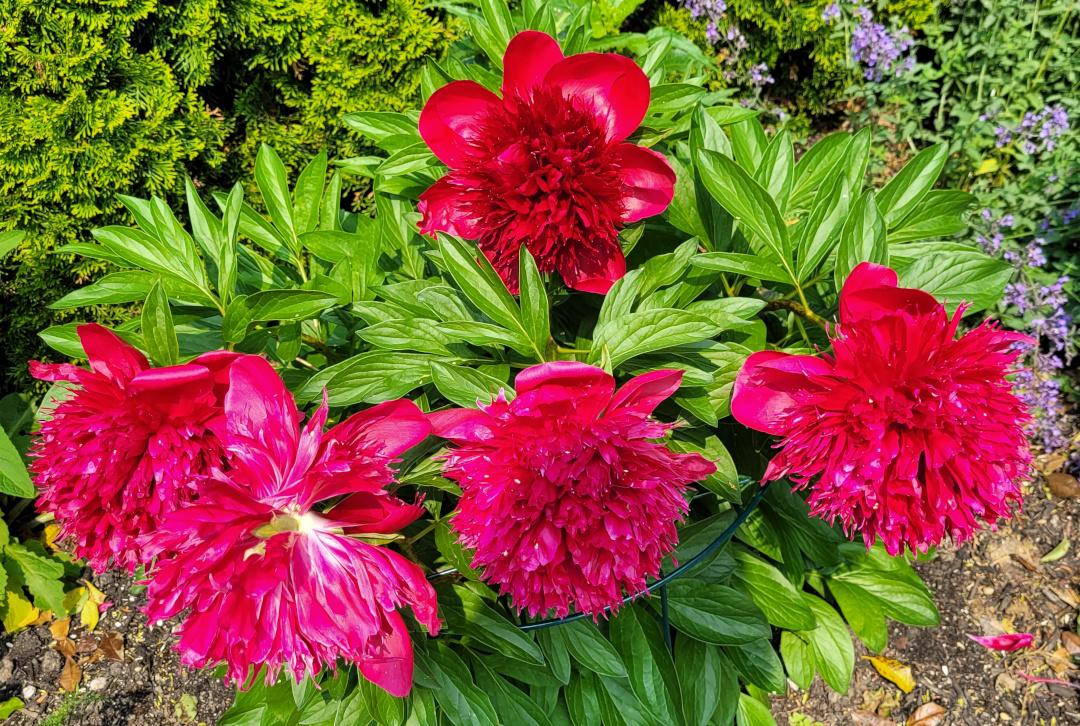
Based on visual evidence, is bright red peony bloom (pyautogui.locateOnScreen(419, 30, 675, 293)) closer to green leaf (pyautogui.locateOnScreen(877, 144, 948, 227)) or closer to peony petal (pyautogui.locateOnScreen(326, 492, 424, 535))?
peony petal (pyautogui.locateOnScreen(326, 492, 424, 535))

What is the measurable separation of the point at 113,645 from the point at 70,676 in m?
0.14

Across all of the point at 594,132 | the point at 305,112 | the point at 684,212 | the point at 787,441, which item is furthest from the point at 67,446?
the point at 305,112

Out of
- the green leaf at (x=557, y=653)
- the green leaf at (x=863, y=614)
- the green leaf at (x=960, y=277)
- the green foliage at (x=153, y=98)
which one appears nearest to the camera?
the green leaf at (x=960, y=277)

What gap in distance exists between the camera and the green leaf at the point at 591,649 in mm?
1434

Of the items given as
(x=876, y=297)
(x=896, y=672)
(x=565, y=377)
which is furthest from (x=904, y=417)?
(x=896, y=672)

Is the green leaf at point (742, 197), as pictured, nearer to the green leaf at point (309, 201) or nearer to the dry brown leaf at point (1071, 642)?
the green leaf at point (309, 201)

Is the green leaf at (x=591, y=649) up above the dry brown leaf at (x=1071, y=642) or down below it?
above

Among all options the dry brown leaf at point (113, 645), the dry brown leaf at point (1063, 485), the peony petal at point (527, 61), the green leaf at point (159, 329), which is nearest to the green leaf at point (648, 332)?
the peony petal at point (527, 61)

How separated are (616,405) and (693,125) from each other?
0.72 m

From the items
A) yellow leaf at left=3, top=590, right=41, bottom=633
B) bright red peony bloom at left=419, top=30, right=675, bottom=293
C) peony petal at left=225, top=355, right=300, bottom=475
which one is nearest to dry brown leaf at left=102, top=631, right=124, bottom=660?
yellow leaf at left=3, top=590, right=41, bottom=633

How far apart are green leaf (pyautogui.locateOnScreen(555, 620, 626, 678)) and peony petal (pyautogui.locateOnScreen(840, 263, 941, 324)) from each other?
79cm

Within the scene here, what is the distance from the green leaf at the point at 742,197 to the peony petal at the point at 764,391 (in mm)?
326

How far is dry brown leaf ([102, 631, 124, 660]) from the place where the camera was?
2373 mm

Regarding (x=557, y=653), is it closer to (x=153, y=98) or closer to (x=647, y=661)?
(x=647, y=661)
